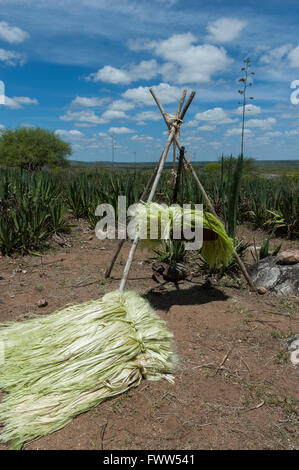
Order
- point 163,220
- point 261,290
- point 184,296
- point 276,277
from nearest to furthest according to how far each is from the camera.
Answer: point 163,220
point 184,296
point 261,290
point 276,277

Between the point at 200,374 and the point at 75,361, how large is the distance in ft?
2.68

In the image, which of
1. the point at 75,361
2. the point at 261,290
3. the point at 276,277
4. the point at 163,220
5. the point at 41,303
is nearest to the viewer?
the point at 75,361

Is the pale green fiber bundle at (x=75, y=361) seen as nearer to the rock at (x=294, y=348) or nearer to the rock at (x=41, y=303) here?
the rock at (x=41, y=303)

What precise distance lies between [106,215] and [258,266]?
10.9 ft

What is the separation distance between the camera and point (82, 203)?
6.94 meters

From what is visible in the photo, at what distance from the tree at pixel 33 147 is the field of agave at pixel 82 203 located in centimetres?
3002

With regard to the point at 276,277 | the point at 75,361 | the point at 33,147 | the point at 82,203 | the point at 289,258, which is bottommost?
the point at 75,361

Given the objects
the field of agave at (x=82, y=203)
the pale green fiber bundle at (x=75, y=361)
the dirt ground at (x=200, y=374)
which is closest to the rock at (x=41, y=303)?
the dirt ground at (x=200, y=374)

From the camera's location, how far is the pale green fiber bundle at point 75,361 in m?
1.88

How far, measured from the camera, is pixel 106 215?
647 centimetres

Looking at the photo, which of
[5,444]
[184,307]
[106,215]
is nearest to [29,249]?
[106,215]

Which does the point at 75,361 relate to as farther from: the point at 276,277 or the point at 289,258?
the point at 289,258

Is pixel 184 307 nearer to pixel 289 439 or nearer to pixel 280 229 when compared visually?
pixel 289 439

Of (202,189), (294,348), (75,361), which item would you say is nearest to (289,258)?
(202,189)
